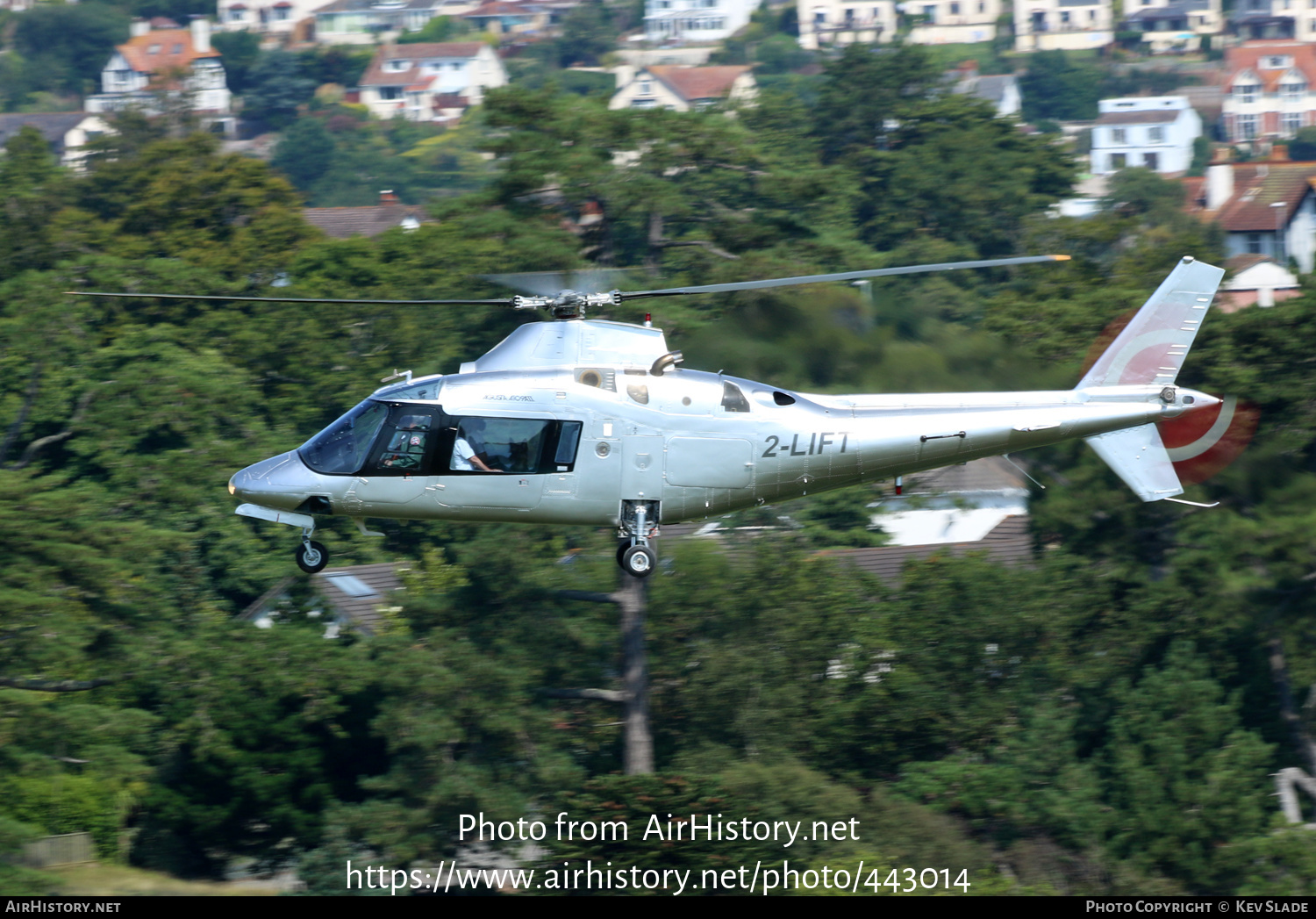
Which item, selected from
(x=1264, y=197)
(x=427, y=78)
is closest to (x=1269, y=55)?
(x=1264, y=197)

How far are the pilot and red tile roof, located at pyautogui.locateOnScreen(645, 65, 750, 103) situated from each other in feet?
446

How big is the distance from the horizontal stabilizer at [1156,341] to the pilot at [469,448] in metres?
7.20

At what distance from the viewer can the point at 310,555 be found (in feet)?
62.2

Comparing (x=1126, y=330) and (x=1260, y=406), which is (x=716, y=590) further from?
(x=1126, y=330)

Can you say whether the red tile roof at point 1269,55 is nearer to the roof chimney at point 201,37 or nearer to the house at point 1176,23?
the house at point 1176,23

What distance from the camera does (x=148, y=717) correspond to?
1212 inches

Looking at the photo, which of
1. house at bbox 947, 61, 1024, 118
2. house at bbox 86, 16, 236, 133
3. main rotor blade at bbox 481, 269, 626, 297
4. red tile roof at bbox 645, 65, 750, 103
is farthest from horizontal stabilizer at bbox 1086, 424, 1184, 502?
house at bbox 86, 16, 236, 133

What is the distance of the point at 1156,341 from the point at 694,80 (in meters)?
144

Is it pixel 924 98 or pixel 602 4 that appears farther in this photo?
pixel 602 4

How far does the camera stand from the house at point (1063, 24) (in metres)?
182

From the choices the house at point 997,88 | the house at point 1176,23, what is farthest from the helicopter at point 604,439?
the house at point 1176,23

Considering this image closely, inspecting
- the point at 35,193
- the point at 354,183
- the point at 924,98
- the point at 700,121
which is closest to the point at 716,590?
the point at 700,121

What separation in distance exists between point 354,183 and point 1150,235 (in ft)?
291

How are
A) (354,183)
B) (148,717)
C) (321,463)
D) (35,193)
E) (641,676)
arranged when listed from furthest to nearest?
(354,183) < (35,193) < (641,676) < (148,717) < (321,463)
